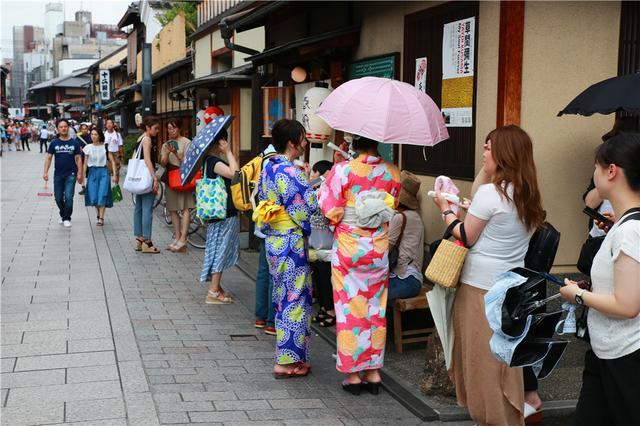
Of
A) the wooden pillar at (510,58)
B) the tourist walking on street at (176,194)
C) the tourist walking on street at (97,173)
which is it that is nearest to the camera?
the wooden pillar at (510,58)

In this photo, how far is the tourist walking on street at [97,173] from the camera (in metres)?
14.6

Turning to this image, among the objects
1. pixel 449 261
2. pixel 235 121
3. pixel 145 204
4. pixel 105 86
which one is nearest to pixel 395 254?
pixel 449 261

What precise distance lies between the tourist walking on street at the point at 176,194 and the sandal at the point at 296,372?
6143 mm

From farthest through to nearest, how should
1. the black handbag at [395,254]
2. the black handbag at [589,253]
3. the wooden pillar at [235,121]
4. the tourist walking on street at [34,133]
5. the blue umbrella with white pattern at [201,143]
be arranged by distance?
the tourist walking on street at [34,133], the wooden pillar at [235,121], the blue umbrella with white pattern at [201,143], the black handbag at [395,254], the black handbag at [589,253]

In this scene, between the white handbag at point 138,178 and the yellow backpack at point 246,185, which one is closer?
the yellow backpack at point 246,185

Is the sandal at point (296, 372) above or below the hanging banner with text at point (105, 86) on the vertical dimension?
below

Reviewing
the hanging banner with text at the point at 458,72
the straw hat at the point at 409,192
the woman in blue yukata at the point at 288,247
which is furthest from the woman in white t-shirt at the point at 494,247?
the hanging banner with text at the point at 458,72

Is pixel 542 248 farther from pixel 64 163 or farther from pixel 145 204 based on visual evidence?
pixel 64 163

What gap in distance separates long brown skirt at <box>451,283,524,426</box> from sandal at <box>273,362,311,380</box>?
1.76m

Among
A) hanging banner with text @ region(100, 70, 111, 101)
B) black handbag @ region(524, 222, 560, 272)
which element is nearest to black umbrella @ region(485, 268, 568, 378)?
black handbag @ region(524, 222, 560, 272)

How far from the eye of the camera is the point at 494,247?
4523 millimetres

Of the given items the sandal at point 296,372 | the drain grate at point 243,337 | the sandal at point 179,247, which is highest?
A: the sandal at point 179,247

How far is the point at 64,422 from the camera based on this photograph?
4.86m

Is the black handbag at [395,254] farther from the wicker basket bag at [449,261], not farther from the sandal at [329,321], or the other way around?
the wicker basket bag at [449,261]
